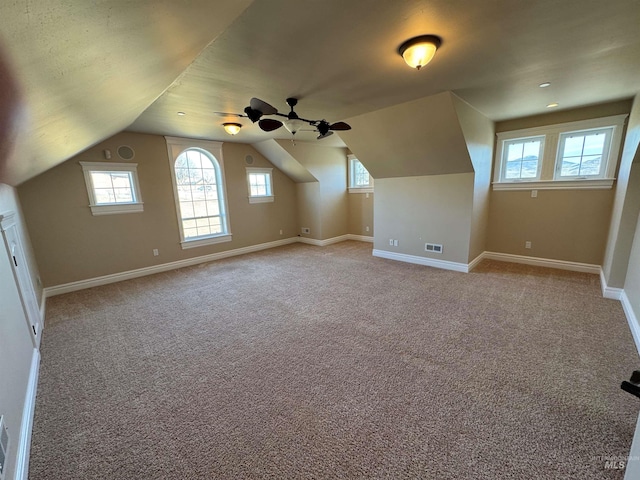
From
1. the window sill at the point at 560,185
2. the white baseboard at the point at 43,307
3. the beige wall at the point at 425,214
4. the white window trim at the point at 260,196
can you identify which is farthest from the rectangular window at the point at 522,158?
the white baseboard at the point at 43,307

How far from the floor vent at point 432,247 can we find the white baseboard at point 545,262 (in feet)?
3.77

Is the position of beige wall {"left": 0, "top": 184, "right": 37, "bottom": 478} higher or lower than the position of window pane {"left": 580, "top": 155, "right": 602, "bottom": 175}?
lower

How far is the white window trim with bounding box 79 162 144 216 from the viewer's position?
4.16 m

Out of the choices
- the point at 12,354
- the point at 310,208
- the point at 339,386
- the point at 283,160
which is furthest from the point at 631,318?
the point at 283,160

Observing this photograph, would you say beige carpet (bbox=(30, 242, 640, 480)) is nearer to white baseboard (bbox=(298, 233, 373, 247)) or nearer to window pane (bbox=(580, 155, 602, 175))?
window pane (bbox=(580, 155, 602, 175))

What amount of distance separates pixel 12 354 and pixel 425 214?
516 cm

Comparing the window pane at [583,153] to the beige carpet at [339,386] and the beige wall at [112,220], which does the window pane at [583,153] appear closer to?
the beige carpet at [339,386]

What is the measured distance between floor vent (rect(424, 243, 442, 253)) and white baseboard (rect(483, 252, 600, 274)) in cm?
115

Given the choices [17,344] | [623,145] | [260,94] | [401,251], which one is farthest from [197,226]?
[623,145]

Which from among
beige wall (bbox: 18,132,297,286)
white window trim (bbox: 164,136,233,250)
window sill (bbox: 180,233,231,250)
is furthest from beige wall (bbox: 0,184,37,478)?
window sill (bbox: 180,233,231,250)

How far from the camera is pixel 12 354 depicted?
1710 mm

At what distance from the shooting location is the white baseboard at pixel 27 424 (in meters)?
1.38

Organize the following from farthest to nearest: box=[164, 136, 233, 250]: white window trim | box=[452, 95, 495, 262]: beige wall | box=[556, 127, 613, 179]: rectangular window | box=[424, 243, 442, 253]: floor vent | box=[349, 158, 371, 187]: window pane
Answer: box=[349, 158, 371, 187]: window pane → box=[164, 136, 233, 250]: white window trim → box=[424, 243, 442, 253]: floor vent → box=[556, 127, 613, 179]: rectangular window → box=[452, 95, 495, 262]: beige wall

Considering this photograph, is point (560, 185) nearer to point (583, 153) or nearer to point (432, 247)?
point (583, 153)
